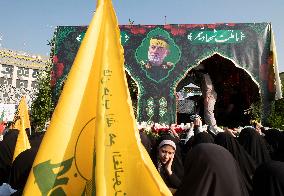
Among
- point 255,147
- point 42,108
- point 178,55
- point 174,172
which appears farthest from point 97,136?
point 42,108

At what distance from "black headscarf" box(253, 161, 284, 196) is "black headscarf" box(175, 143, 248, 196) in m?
0.17

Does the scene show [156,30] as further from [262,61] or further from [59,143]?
[59,143]

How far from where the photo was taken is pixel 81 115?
2250 mm

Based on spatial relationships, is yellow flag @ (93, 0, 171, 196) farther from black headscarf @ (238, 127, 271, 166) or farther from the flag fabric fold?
black headscarf @ (238, 127, 271, 166)

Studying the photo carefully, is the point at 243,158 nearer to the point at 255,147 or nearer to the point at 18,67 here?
the point at 255,147

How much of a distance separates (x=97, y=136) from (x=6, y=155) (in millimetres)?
3361

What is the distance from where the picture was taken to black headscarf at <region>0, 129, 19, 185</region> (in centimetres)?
464

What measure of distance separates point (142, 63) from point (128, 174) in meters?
8.96

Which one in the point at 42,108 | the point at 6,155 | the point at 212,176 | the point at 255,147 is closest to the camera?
the point at 212,176

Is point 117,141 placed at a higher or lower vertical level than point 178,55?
lower

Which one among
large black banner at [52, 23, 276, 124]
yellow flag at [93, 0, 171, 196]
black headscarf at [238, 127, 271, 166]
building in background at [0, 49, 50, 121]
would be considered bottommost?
black headscarf at [238, 127, 271, 166]

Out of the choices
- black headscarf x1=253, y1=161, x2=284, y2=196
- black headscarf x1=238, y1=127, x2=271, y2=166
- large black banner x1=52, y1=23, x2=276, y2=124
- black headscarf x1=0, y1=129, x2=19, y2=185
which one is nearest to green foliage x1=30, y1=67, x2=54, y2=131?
large black banner x1=52, y1=23, x2=276, y2=124

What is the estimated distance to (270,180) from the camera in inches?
104

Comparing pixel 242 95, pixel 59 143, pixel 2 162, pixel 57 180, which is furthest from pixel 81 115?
pixel 242 95
